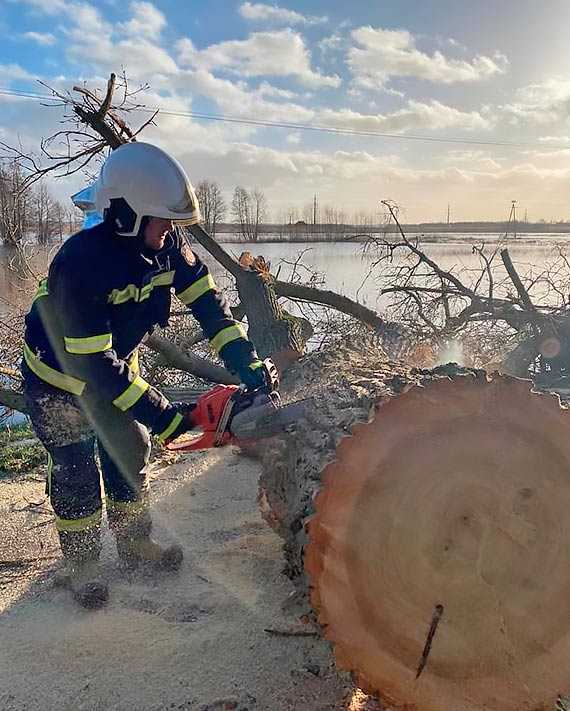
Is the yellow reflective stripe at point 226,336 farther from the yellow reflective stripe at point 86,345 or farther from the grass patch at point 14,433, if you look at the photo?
the grass patch at point 14,433

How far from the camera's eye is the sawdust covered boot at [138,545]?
3.33m

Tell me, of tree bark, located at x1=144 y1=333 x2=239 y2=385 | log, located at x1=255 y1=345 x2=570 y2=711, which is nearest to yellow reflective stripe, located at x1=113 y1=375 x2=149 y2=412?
log, located at x1=255 y1=345 x2=570 y2=711

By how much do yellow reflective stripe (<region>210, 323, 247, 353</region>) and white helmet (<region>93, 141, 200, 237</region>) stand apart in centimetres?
61

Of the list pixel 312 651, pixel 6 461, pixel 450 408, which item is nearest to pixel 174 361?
pixel 6 461

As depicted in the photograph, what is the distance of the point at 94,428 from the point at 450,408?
191 centimetres

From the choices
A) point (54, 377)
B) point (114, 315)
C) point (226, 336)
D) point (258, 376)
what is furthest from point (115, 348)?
point (258, 376)

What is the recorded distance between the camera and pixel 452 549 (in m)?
2.01

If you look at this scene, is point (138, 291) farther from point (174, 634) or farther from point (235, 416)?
point (174, 634)

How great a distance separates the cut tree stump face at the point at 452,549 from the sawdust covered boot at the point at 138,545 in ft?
5.14

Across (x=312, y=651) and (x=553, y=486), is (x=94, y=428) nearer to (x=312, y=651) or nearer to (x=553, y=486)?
(x=312, y=651)

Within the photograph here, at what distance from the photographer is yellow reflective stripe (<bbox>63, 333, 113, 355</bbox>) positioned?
2703mm

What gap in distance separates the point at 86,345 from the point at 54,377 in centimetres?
39

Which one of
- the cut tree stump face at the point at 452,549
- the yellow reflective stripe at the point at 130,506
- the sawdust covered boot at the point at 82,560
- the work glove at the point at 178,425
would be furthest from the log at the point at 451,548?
the yellow reflective stripe at the point at 130,506

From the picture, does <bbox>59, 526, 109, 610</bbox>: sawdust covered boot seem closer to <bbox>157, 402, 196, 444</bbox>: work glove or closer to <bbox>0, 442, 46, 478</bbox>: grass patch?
<bbox>157, 402, 196, 444</bbox>: work glove
